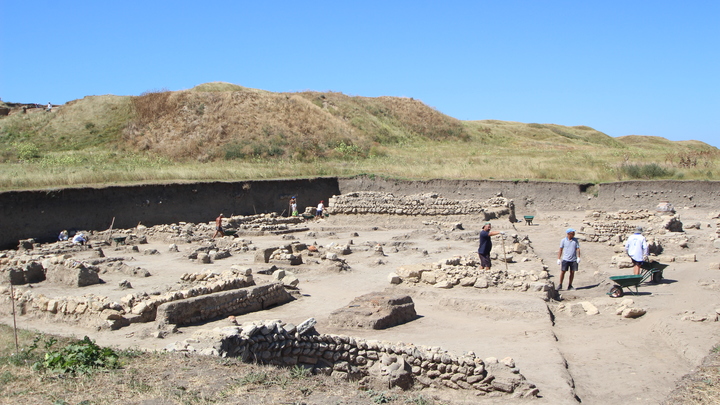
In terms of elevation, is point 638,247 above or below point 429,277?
above

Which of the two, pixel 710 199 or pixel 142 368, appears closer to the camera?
pixel 142 368

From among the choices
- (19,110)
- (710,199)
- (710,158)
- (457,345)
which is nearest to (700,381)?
(457,345)

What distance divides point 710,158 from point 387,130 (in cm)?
2829

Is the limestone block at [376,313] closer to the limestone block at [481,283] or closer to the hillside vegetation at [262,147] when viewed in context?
the limestone block at [481,283]

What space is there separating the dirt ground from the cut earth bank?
0.08ft

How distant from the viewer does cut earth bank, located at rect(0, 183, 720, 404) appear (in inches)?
320

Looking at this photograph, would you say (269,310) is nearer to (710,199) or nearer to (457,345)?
(457,345)

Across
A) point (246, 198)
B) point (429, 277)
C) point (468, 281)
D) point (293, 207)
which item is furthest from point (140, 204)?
point (468, 281)

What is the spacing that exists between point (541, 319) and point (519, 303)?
2.49 ft

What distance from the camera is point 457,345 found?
29.8ft

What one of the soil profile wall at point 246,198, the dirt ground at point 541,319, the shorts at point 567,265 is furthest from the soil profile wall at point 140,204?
the shorts at point 567,265

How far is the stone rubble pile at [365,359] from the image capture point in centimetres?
707

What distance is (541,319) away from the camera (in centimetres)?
1030

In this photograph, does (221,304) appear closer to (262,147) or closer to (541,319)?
(541,319)
